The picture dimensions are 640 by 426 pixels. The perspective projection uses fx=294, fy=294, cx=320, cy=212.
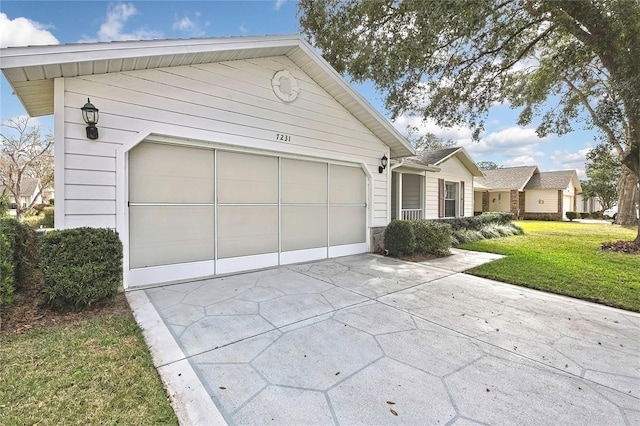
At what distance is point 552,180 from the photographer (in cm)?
2584

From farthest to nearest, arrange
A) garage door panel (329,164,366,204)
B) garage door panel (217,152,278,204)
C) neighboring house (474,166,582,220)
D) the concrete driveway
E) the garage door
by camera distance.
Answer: neighboring house (474,166,582,220)
garage door panel (329,164,366,204)
garage door panel (217,152,278,204)
the garage door
the concrete driveway

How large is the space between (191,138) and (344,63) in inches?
237

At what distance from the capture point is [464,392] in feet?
7.73

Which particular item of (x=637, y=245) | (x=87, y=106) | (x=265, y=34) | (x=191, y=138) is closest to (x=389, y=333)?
(x=191, y=138)

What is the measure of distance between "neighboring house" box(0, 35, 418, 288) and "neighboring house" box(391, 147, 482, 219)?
4.96m

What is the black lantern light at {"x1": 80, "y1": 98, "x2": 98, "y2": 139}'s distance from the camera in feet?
14.0

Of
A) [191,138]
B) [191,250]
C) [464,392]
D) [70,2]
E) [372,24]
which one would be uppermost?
[372,24]

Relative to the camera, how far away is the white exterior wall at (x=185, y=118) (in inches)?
170

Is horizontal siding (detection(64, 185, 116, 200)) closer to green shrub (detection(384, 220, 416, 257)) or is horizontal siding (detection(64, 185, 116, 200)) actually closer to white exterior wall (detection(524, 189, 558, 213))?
green shrub (detection(384, 220, 416, 257))

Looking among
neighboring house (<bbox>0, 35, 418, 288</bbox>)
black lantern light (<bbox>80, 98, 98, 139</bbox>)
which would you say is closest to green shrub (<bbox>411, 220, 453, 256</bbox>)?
neighboring house (<bbox>0, 35, 418, 288</bbox>)

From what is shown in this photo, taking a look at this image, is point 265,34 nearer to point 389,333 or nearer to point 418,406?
point 389,333

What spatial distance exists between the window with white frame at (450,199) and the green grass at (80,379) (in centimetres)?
1416

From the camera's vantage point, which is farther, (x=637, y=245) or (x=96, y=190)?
(x=637, y=245)

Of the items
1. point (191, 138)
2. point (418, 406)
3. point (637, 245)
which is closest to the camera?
point (418, 406)
